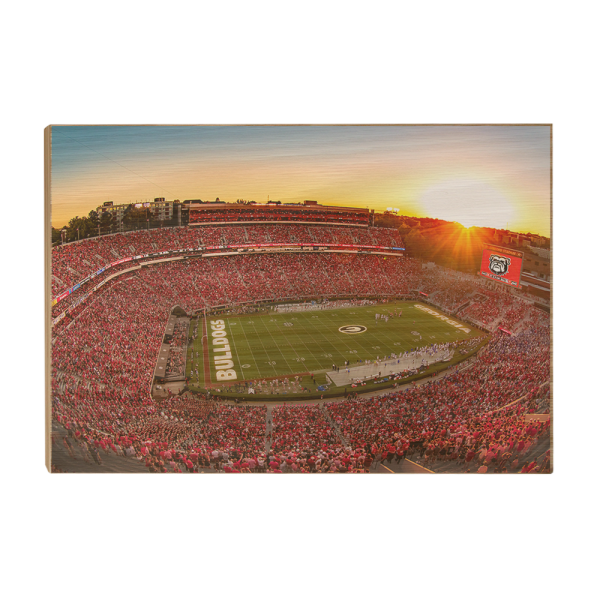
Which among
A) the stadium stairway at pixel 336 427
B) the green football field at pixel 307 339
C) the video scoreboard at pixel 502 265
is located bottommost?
the stadium stairway at pixel 336 427

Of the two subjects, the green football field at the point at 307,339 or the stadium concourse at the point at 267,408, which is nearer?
the stadium concourse at the point at 267,408

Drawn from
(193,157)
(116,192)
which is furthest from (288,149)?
(116,192)

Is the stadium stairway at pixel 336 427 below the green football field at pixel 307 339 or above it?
below

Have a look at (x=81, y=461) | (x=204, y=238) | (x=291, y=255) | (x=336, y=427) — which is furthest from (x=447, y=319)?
(x=81, y=461)

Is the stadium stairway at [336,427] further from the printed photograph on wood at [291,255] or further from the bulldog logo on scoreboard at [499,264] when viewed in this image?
the bulldog logo on scoreboard at [499,264]

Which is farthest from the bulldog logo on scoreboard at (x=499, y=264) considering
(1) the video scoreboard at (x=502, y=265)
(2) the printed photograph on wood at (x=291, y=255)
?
(2) the printed photograph on wood at (x=291, y=255)

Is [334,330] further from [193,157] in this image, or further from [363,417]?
[193,157]
